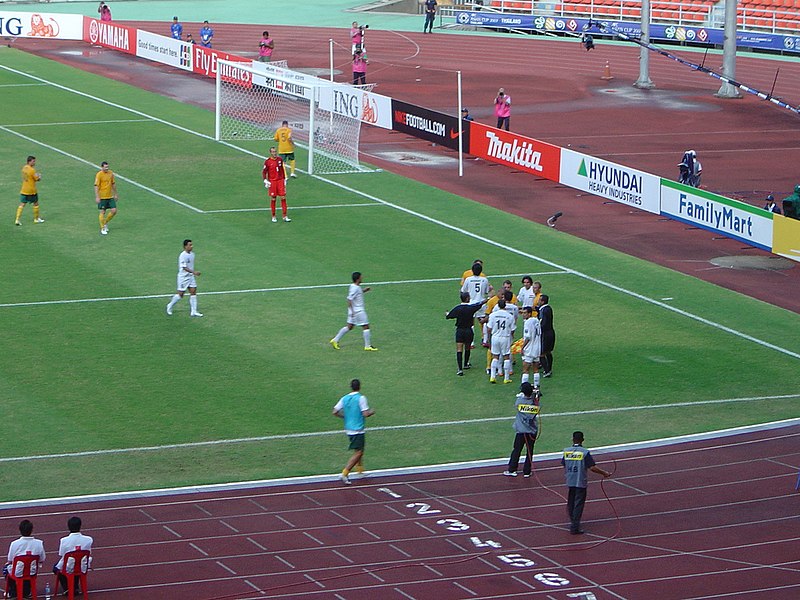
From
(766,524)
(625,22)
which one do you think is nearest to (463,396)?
(766,524)

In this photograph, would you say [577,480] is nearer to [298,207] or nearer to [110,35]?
[298,207]

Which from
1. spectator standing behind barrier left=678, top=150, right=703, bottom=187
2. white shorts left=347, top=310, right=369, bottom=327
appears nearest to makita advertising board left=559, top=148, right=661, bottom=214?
spectator standing behind barrier left=678, top=150, right=703, bottom=187

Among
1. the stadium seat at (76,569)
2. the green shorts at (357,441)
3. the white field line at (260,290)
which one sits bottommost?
the stadium seat at (76,569)

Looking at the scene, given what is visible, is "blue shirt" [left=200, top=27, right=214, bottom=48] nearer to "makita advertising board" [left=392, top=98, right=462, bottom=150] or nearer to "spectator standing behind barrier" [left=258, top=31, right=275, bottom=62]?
"spectator standing behind barrier" [left=258, top=31, right=275, bottom=62]

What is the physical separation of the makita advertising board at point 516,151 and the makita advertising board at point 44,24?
33.1 m

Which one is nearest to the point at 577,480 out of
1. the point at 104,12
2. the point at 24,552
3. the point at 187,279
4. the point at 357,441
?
the point at 357,441

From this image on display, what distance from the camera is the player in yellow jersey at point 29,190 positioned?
33062 millimetres

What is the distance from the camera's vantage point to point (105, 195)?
32875 millimetres

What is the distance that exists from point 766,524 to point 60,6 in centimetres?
7419

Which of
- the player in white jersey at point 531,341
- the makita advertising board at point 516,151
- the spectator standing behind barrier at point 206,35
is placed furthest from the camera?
the spectator standing behind barrier at point 206,35

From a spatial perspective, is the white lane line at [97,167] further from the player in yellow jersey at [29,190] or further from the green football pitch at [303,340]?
the player in yellow jersey at [29,190]

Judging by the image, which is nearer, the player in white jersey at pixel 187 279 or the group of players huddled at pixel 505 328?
the group of players huddled at pixel 505 328

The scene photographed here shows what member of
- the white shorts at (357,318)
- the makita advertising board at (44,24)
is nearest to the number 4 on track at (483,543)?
the white shorts at (357,318)

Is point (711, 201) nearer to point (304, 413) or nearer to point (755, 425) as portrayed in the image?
point (755, 425)
